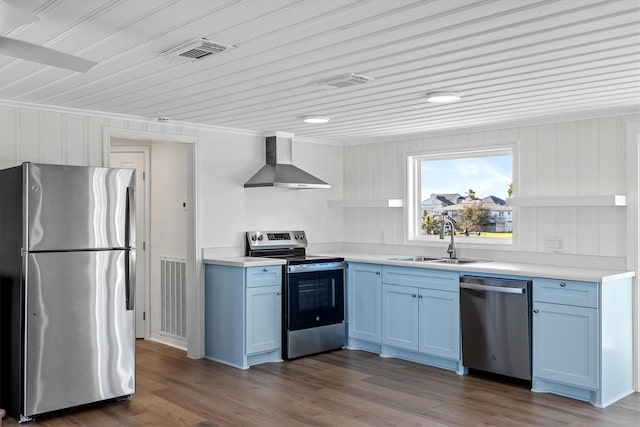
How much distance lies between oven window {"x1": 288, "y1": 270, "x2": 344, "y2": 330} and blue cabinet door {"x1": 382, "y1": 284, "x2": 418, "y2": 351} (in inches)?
19.2

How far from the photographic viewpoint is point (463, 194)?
5.64m

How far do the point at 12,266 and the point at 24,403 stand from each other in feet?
2.86

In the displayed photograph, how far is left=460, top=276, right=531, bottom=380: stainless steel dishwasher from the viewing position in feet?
14.3

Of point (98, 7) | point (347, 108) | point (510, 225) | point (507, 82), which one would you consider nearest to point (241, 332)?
point (347, 108)

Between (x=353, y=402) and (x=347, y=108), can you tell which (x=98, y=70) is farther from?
(x=353, y=402)

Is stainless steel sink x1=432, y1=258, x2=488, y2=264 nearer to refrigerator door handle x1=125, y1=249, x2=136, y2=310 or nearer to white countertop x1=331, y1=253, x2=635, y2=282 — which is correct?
white countertop x1=331, y1=253, x2=635, y2=282

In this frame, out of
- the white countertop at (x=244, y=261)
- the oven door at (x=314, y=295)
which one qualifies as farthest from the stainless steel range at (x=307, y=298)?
the white countertop at (x=244, y=261)

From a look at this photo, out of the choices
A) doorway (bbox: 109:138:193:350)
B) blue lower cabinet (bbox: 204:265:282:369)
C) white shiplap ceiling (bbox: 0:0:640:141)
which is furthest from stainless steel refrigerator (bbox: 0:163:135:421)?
doorway (bbox: 109:138:193:350)

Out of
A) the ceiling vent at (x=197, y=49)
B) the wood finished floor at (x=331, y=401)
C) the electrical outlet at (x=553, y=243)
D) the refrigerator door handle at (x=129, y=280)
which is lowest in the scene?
the wood finished floor at (x=331, y=401)

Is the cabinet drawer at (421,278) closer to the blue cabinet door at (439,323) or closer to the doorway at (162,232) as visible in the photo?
the blue cabinet door at (439,323)

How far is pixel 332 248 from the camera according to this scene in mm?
6500

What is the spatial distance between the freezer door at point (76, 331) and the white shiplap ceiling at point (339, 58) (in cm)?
116

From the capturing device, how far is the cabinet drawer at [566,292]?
158 inches

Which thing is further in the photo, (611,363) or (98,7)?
(611,363)
